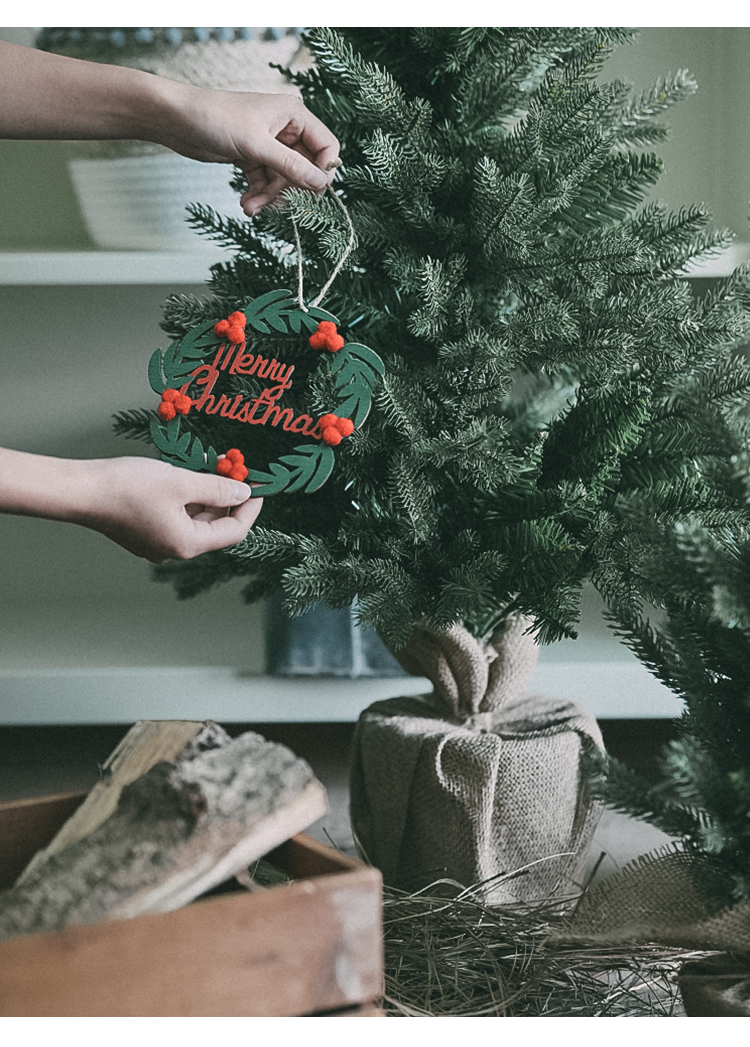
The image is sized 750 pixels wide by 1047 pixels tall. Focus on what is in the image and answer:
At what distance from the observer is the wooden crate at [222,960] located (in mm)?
371

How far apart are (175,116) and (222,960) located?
570 mm

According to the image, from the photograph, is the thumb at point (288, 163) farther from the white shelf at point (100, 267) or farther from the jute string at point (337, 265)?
the white shelf at point (100, 267)

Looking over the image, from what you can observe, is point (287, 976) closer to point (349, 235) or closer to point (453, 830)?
point (453, 830)

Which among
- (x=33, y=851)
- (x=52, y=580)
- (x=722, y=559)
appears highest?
(x=722, y=559)

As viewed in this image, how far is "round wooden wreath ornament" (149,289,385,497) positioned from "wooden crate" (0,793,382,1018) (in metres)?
0.31

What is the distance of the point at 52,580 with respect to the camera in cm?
145

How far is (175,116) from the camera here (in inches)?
26.7

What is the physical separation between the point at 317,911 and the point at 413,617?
0.32 metres

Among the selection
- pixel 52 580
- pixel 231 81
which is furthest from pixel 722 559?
pixel 52 580

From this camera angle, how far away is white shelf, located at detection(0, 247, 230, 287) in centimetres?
109

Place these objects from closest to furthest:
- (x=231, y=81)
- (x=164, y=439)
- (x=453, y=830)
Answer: (x=164, y=439) < (x=453, y=830) < (x=231, y=81)

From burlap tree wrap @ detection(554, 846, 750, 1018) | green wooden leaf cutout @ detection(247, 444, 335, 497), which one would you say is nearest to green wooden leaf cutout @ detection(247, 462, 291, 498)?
green wooden leaf cutout @ detection(247, 444, 335, 497)

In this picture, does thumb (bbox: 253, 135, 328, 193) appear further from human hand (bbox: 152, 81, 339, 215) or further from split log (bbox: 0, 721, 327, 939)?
split log (bbox: 0, 721, 327, 939)

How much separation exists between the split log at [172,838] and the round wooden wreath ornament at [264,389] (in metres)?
0.24
